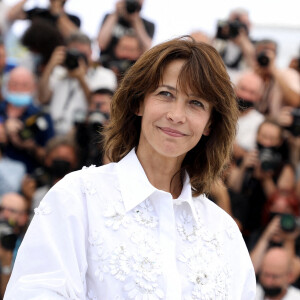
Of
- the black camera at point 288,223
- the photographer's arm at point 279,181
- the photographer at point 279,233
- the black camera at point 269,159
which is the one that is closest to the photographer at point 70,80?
the black camera at point 269,159

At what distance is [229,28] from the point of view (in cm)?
604

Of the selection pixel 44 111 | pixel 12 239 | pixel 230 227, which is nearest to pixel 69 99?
pixel 44 111

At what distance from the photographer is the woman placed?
75.3 inches

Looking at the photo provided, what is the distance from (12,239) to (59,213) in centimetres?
274

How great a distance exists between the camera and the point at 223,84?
85.0 inches

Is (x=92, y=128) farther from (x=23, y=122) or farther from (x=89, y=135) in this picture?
(x=23, y=122)

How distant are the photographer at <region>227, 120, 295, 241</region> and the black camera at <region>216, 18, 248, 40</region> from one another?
3.88ft

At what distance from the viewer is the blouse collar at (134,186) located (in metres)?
2.08

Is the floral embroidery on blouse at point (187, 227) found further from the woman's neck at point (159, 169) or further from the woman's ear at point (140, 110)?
the woman's ear at point (140, 110)

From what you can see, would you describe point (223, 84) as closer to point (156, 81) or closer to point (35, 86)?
point (156, 81)

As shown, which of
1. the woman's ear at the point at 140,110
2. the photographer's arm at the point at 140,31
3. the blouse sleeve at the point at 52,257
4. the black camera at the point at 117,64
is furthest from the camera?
the photographer's arm at the point at 140,31

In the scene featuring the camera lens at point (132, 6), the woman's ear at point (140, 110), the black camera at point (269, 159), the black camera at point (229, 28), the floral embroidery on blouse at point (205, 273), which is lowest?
the black camera at point (269, 159)

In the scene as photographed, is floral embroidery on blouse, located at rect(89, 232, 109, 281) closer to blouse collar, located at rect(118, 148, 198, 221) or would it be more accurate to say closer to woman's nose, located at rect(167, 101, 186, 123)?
blouse collar, located at rect(118, 148, 198, 221)

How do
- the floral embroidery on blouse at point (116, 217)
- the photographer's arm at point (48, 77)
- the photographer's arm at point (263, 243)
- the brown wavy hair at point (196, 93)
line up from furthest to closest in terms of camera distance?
the photographer's arm at point (48, 77)
the photographer's arm at point (263, 243)
the brown wavy hair at point (196, 93)
the floral embroidery on blouse at point (116, 217)
